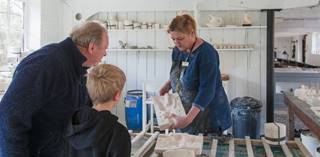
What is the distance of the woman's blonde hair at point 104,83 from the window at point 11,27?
9.81ft

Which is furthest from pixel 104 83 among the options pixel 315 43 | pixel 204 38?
pixel 315 43

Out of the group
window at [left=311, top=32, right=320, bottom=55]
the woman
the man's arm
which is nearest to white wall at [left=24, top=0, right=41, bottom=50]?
the woman

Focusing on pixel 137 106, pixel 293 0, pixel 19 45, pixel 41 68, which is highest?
pixel 293 0

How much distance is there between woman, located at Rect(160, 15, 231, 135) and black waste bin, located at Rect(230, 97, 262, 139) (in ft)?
7.71

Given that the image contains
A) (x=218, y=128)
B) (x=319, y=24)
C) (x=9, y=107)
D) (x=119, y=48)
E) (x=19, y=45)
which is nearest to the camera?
(x=9, y=107)

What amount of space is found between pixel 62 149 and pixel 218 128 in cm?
116

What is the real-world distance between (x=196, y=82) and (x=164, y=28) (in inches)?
119

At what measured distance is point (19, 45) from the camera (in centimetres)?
447

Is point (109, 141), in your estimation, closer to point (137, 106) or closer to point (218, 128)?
point (218, 128)

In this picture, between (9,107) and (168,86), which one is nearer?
(9,107)

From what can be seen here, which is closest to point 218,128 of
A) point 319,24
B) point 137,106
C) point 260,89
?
point 137,106

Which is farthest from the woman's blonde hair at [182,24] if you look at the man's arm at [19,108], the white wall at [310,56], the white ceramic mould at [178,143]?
the white wall at [310,56]

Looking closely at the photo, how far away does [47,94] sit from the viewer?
1.38m

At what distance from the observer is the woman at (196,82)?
2111 millimetres
